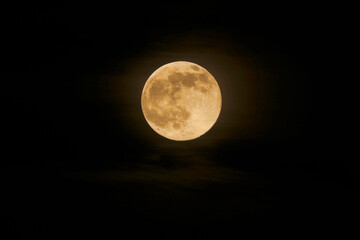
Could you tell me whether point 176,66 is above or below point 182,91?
above

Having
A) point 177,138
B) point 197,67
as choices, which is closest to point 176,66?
point 197,67

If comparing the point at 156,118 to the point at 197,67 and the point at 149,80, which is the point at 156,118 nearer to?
the point at 149,80

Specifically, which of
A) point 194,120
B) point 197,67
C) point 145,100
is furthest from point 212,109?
point 145,100

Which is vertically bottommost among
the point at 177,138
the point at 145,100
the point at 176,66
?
the point at 177,138

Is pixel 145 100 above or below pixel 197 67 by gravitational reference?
below

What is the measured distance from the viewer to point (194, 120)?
4.91m

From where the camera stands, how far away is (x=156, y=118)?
200 inches

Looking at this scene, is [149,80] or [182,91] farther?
[149,80]

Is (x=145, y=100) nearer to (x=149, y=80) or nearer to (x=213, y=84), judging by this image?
(x=149, y=80)

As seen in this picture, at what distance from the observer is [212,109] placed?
16.5 feet

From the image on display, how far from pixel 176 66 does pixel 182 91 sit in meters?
0.44

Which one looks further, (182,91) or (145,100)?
(145,100)

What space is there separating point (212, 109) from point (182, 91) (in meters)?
0.50

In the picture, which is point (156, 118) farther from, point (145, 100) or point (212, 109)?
point (212, 109)
